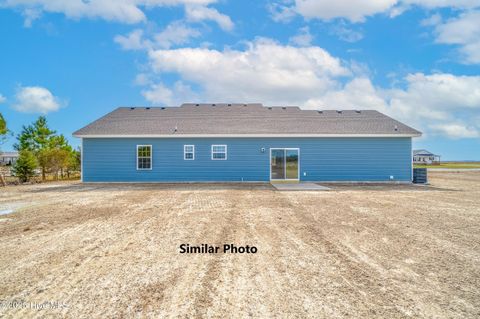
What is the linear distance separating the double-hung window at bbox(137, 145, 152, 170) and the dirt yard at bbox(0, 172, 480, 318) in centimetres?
826

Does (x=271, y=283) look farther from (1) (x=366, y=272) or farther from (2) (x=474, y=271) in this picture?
(2) (x=474, y=271)

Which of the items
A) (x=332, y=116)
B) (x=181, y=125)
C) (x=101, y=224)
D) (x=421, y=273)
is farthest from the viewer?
(x=332, y=116)

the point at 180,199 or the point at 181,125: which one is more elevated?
the point at 181,125

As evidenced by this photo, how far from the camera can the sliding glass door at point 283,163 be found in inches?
624

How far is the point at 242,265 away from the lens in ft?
13.1

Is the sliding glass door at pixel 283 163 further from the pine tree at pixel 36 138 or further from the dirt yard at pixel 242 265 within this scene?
the pine tree at pixel 36 138

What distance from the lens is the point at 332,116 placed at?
18.3 metres

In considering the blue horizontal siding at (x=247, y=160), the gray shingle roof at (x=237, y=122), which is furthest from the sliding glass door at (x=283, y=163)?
the gray shingle roof at (x=237, y=122)

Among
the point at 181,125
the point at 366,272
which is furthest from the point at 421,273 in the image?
the point at 181,125

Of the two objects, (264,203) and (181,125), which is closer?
(264,203)

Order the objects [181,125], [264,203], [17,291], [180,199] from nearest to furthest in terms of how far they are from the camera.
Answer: [17,291]
[264,203]
[180,199]
[181,125]

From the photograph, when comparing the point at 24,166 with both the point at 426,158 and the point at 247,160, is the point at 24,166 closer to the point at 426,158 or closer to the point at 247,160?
the point at 247,160

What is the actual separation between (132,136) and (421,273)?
1487cm

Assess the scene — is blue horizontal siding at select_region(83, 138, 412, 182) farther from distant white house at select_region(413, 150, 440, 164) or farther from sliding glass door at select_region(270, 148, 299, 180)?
distant white house at select_region(413, 150, 440, 164)
